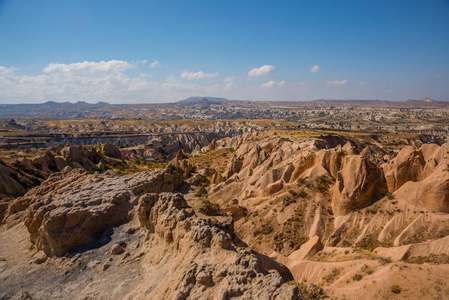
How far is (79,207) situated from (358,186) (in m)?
25.7

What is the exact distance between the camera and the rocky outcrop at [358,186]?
25.2m

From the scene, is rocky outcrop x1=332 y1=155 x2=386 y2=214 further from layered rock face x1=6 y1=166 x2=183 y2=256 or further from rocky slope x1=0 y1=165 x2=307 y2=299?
layered rock face x1=6 y1=166 x2=183 y2=256

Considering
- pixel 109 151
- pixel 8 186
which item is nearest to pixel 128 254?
pixel 8 186

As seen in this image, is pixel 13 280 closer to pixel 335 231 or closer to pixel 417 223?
pixel 335 231

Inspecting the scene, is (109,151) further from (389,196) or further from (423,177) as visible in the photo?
(423,177)

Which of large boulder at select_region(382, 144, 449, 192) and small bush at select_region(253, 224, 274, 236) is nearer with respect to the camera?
large boulder at select_region(382, 144, 449, 192)

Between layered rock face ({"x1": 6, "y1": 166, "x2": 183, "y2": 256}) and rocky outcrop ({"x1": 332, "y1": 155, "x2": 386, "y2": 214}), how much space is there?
64.2 ft

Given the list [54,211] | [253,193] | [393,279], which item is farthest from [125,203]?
[393,279]

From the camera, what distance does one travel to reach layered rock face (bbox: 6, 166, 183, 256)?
58.0 ft

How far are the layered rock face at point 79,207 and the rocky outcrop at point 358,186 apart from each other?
64.2 ft

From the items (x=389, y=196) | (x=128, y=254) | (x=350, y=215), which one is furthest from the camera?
(x=389, y=196)

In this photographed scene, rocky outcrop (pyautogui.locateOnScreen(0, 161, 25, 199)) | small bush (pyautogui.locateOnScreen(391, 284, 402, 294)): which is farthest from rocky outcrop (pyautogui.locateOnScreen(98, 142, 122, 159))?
small bush (pyautogui.locateOnScreen(391, 284, 402, 294))

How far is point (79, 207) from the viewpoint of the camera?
770 inches

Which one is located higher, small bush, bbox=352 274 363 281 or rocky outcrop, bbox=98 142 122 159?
rocky outcrop, bbox=98 142 122 159
